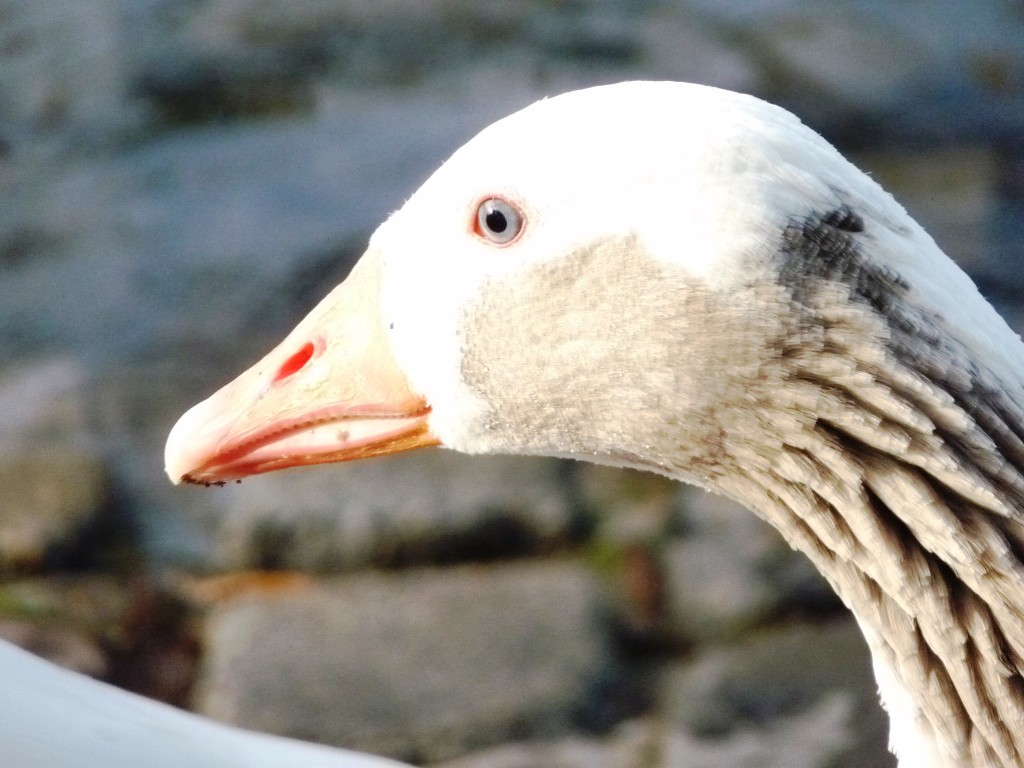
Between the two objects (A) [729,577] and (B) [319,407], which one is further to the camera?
(A) [729,577]

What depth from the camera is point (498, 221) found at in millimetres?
1567

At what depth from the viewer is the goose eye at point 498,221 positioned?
5.10 ft

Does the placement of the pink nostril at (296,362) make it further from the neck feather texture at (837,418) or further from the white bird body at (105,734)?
the white bird body at (105,734)

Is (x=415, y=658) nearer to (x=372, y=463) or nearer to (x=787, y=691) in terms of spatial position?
(x=372, y=463)

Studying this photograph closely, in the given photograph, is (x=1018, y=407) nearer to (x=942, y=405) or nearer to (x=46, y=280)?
(x=942, y=405)

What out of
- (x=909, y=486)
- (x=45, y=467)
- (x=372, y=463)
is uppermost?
(x=45, y=467)

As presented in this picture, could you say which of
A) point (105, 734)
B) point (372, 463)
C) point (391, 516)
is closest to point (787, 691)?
point (391, 516)

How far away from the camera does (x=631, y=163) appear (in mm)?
1482

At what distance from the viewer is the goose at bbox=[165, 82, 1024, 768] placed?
1.44 m

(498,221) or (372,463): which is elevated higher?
(372,463)

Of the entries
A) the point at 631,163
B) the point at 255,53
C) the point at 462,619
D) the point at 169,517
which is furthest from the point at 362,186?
the point at 631,163

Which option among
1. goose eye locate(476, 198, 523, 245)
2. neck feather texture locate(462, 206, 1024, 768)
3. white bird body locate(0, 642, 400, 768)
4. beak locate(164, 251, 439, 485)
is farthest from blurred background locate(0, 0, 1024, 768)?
goose eye locate(476, 198, 523, 245)

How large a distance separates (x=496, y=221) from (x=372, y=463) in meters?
2.35

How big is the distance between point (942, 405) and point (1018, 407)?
0.37ft
